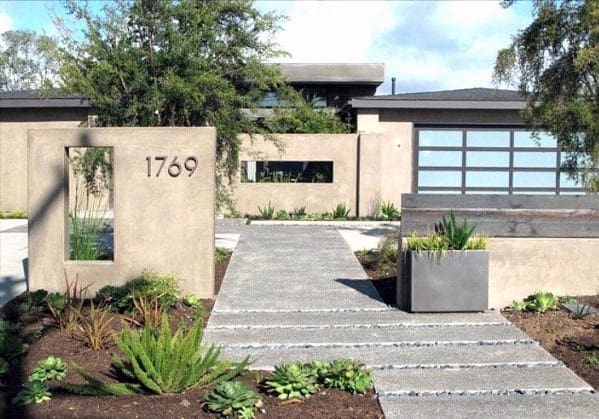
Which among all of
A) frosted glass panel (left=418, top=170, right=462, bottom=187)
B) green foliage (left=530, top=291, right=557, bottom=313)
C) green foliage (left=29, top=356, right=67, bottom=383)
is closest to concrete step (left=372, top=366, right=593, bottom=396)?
green foliage (left=530, top=291, right=557, bottom=313)

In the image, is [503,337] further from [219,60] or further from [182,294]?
[219,60]

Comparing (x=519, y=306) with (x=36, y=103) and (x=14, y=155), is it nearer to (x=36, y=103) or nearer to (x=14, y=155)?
(x=36, y=103)

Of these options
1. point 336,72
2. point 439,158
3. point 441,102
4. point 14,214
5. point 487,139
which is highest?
point 336,72

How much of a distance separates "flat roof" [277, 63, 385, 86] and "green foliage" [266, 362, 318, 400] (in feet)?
81.4

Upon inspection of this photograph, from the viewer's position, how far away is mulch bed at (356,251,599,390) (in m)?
6.46

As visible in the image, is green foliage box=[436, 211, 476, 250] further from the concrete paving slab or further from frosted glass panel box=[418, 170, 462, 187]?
frosted glass panel box=[418, 170, 462, 187]

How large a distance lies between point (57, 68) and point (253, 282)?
4649mm

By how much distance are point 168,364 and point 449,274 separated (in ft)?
12.2

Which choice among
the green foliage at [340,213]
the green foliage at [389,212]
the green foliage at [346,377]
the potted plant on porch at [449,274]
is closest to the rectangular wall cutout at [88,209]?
the potted plant on porch at [449,274]

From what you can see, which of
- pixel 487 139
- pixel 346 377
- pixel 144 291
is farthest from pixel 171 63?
pixel 487 139

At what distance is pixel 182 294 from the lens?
9.28 meters

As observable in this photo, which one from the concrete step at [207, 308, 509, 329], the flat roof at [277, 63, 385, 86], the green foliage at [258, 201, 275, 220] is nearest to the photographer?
the concrete step at [207, 308, 509, 329]

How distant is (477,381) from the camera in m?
6.01

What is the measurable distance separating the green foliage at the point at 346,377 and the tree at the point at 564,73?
7.87 m
